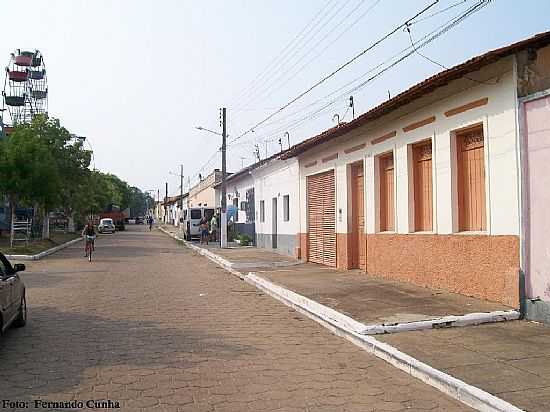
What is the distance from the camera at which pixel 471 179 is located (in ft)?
37.3

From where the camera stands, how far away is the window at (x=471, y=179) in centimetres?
1105

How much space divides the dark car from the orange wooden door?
10.0m

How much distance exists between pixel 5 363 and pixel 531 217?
310 inches

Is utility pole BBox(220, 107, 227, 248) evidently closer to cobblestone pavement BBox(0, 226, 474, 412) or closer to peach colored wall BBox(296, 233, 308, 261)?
peach colored wall BBox(296, 233, 308, 261)

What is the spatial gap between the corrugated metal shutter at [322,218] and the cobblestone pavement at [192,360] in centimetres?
606

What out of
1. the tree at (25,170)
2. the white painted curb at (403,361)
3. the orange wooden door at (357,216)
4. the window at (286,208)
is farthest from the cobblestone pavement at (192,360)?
the tree at (25,170)

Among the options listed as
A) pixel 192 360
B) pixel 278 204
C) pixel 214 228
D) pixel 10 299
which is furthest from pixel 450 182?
pixel 214 228

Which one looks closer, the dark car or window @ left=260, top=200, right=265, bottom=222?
the dark car

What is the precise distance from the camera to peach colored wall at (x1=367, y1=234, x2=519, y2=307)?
32.1 ft

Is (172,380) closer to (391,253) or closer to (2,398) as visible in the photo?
(2,398)

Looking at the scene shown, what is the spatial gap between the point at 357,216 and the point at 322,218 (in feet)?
8.90

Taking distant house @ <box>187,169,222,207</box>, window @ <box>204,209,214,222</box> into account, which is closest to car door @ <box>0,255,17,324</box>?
window @ <box>204,209,214,222</box>

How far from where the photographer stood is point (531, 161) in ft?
30.3

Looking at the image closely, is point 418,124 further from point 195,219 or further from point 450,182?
point 195,219
